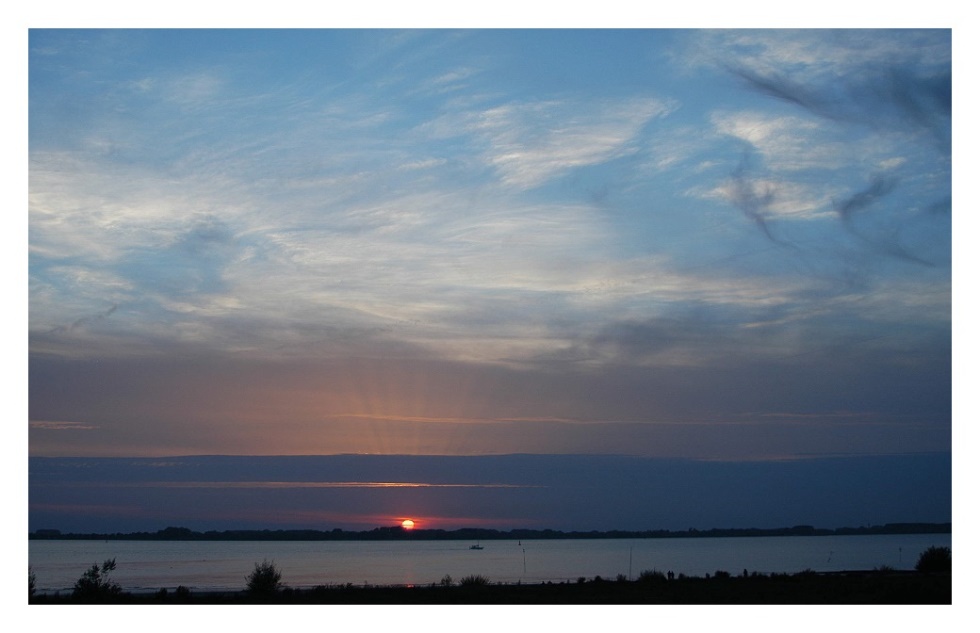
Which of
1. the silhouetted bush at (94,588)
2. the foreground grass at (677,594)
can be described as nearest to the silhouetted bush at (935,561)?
the foreground grass at (677,594)

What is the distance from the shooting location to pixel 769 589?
28.4m

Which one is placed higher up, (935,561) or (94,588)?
(935,561)

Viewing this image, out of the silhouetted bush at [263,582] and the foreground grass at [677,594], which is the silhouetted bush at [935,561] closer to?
the foreground grass at [677,594]

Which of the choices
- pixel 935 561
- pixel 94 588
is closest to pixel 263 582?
pixel 94 588

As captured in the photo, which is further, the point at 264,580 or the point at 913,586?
the point at 264,580

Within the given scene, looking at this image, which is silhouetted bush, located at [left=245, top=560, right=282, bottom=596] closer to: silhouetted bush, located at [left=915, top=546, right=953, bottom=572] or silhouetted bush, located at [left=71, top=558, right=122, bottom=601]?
silhouetted bush, located at [left=71, top=558, right=122, bottom=601]

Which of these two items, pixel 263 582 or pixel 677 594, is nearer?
pixel 677 594

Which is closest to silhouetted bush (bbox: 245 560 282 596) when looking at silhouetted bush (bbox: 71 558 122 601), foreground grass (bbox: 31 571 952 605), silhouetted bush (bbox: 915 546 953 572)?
foreground grass (bbox: 31 571 952 605)

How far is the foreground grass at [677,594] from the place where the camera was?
83.4 feet

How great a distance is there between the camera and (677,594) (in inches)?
1121

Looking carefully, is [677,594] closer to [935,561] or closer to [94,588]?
[935,561]
